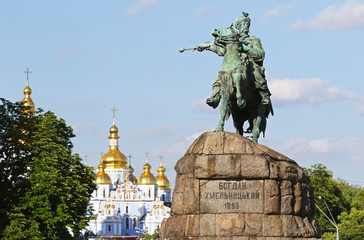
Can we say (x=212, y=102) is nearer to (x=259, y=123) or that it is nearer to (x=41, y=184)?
(x=259, y=123)

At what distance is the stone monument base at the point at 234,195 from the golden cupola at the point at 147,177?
131m

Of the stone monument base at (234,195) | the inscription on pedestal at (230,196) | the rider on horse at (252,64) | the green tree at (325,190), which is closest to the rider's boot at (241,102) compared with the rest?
the rider on horse at (252,64)

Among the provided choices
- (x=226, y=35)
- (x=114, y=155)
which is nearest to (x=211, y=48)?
(x=226, y=35)

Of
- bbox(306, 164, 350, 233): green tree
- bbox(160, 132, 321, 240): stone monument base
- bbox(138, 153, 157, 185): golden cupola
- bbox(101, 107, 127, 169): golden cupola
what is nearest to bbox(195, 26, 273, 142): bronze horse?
bbox(160, 132, 321, 240): stone monument base

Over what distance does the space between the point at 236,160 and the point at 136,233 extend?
131m

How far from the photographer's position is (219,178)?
73.9ft

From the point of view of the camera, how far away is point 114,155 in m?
150

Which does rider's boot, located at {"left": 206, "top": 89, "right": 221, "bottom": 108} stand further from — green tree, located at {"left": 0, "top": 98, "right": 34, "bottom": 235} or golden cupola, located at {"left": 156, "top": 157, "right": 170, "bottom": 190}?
golden cupola, located at {"left": 156, "top": 157, "right": 170, "bottom": 190}

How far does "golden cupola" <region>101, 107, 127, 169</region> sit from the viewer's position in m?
149

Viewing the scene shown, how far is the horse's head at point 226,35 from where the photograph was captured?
24156mm

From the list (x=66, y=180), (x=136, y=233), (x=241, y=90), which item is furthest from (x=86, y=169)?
(x=136, y=233)

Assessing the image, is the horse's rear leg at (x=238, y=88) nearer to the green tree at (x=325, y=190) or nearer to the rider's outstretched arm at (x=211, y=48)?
the rider's outstretched arm at (x=211, y=48)

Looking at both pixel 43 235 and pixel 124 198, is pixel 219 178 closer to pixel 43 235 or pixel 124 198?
pixel 43 235

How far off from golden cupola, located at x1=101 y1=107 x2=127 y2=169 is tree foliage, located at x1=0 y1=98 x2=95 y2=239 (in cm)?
9774
